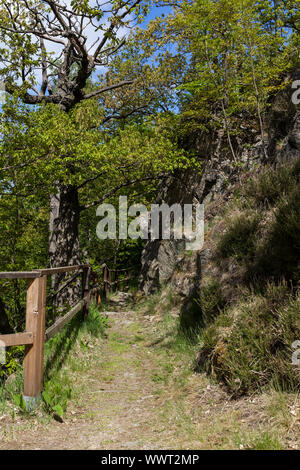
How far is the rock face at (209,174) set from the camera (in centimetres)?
993

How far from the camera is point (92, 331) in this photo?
7184mm

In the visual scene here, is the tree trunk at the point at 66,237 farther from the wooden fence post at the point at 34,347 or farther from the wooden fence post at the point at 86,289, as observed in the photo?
the wooden fence post at the point at 34,347

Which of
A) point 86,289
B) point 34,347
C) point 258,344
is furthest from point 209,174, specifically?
point 34,347

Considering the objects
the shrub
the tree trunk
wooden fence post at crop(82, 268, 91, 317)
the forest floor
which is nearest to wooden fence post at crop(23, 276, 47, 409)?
the forest floor

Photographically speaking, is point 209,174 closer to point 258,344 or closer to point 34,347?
point 258,344

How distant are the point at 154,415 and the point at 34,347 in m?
1.67

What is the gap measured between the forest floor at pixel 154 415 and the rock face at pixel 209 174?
539cm

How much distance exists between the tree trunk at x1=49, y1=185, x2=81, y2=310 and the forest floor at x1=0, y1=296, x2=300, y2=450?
486 cm

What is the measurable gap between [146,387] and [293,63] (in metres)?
12.1

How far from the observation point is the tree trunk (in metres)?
10.6

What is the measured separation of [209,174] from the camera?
42.8 feet

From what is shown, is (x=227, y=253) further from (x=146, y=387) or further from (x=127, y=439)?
(x=127, y=439)

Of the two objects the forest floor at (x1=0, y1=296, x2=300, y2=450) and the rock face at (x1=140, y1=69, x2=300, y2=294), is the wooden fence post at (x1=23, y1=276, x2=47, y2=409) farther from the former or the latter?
the rock face at (x1=140, y1=69, x2=300, y2=294)

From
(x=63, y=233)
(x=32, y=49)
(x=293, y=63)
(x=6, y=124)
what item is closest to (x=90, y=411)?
(x=6, y=124)
